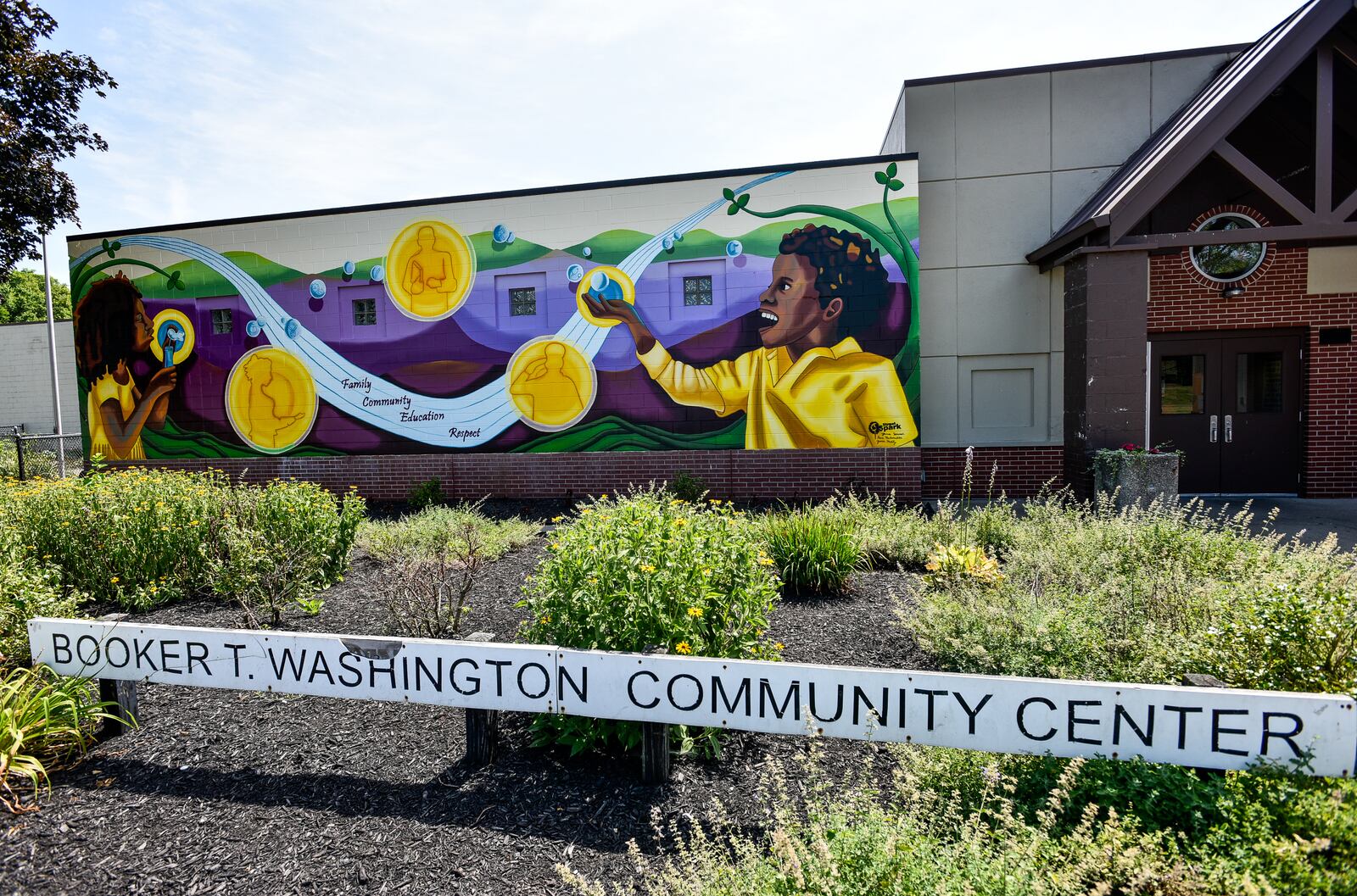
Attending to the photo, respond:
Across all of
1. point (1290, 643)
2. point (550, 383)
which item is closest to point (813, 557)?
point (1290, 643)

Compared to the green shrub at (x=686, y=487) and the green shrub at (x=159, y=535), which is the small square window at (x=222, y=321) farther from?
the green shrub at (x=686, y=487)

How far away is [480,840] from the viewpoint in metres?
3.07

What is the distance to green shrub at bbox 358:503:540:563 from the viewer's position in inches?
292

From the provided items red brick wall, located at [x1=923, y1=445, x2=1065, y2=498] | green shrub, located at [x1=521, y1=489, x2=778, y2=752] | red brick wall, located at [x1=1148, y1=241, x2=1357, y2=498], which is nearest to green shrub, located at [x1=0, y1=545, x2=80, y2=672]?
green shrub, located at [x1=521, y1=489, x2=778, y2=752]

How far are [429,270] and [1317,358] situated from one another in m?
14.5

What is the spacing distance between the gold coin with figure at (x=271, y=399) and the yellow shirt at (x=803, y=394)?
6472 mm

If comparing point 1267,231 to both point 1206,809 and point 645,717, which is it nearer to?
point 1206,809

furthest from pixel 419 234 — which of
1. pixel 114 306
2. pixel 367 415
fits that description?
pixel 114 306

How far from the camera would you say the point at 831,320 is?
11.2 metres

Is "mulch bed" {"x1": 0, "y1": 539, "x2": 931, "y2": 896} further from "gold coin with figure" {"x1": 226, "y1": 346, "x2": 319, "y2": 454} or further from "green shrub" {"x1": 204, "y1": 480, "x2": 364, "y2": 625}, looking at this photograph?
"gold coin with figure" {"x1": 226, "y1": 346, "x2": 319, "y2": 454}

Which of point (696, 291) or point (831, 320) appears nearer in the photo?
point (831, 320)

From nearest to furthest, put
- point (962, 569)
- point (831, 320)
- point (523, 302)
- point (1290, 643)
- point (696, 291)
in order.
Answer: point (1290, 643)
point (962, 569)
point (831, 320)
point (696, 291)
point (523, 302)

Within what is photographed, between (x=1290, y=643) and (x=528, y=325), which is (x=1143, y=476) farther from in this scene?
(x=528, y=325)

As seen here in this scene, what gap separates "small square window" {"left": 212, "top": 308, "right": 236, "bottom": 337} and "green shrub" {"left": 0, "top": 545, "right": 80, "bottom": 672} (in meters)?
9.13
